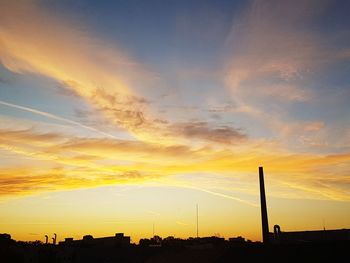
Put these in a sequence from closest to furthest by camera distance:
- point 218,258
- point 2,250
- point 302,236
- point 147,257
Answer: point 218,258
point 2,250
point 147,257
point 302,236

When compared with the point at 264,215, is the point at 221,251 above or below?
below

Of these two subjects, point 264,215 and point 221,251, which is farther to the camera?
point 264,215

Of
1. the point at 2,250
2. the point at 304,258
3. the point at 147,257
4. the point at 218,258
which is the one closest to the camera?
the point at 304,258

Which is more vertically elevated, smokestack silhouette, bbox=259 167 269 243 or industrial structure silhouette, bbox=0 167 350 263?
smokestack silhouette, bbox=259 167 269 243

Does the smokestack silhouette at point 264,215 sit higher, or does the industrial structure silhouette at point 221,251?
the smokestack silhouette at point 264,215

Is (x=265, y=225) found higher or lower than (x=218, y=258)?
higher

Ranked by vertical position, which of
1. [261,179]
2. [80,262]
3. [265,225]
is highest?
[261,179]

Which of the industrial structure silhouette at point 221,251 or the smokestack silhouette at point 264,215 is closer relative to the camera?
the industrial structure silhouette at point 221,251

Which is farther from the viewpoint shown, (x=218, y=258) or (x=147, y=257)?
(x=147, y=257)

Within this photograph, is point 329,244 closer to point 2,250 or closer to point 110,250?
point 2,250

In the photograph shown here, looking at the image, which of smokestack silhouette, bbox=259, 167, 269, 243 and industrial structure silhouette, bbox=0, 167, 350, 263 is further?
smokestack silhouette, bbox=259, 167, 269, 243

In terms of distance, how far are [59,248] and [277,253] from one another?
4698 centimetres

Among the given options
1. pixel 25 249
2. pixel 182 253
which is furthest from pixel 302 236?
pixel 25 249

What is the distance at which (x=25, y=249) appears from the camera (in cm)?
7144
